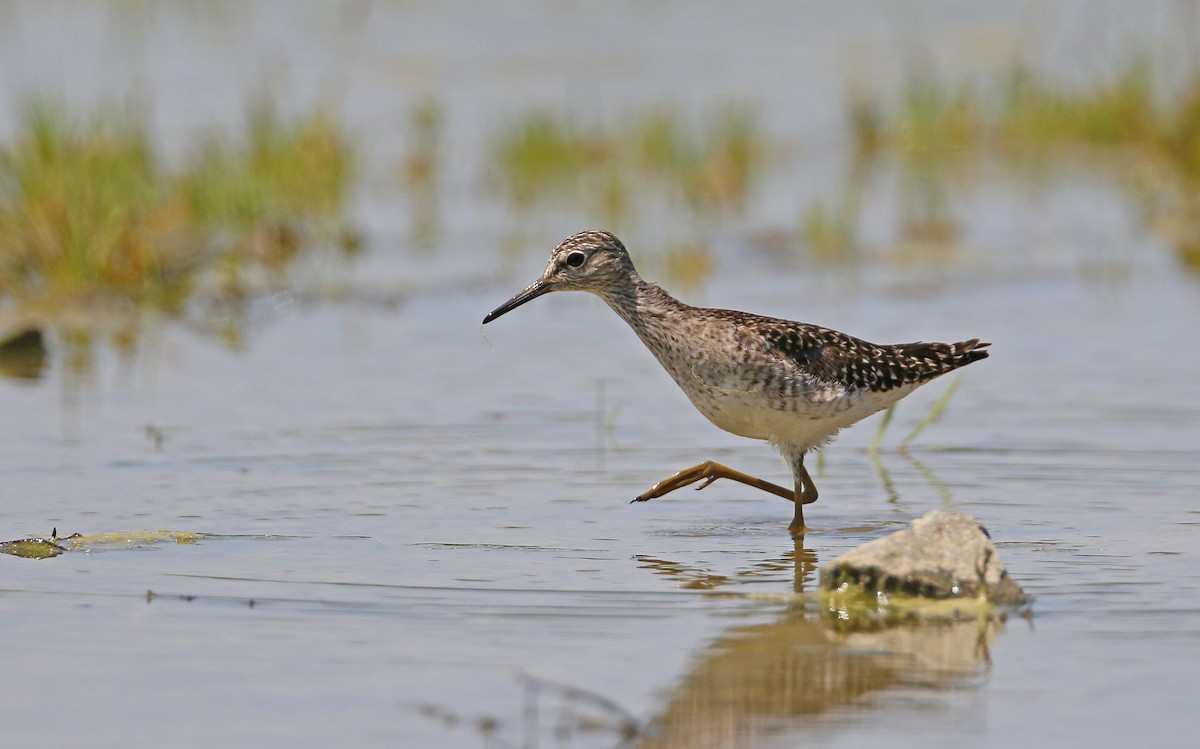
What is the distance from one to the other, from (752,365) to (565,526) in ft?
3.51

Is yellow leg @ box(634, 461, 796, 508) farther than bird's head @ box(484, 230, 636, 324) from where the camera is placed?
No

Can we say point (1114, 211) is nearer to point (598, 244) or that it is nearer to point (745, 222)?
point (745, 222)

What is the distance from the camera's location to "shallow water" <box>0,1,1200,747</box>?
5293mm

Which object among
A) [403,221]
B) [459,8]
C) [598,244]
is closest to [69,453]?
[598,244]

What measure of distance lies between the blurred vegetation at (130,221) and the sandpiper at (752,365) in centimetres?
484

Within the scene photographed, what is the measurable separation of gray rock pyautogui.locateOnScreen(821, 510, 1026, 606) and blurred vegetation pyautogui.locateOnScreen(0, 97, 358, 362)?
23.7ft

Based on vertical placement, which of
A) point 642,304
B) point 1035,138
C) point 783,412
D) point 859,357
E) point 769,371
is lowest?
point 783,412

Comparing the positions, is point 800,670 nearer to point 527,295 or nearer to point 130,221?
point 527,295

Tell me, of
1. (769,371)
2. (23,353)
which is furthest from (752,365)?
(23,353)

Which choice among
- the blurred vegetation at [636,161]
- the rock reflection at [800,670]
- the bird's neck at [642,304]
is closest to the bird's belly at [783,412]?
the bird's neck at [642,304]

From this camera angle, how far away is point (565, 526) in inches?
301

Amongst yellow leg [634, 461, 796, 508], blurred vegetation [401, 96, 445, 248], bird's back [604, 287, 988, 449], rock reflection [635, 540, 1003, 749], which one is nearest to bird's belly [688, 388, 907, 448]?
bird's back [604, 287, 988, 449]

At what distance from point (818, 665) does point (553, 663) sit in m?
0.81

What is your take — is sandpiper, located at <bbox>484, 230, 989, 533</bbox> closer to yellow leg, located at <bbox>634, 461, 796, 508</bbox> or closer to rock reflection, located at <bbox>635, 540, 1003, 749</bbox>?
yellow leg, located at <bbox>634, 461, 796, 508</bbox>
